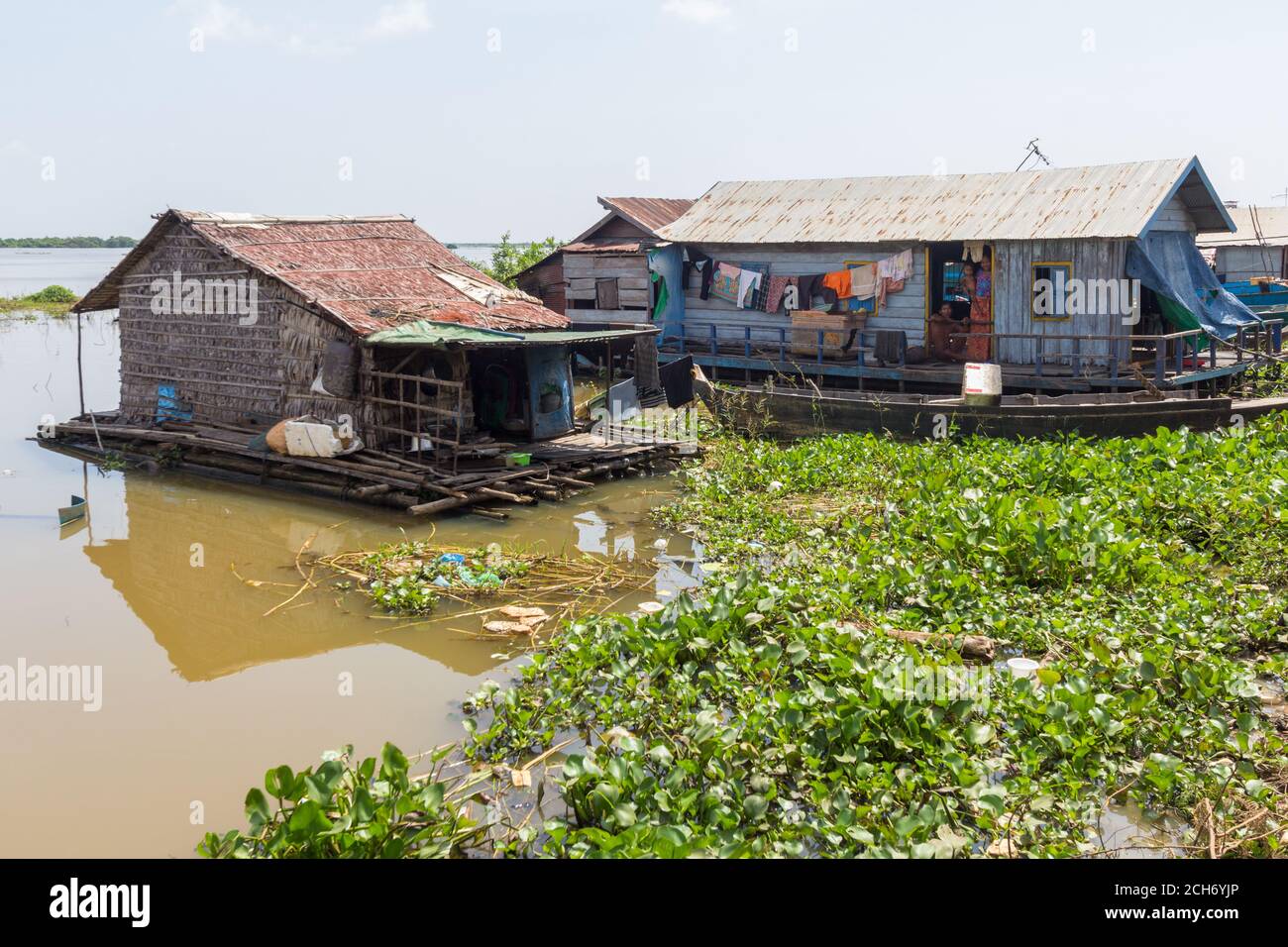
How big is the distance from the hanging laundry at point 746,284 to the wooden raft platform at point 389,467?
6400 millimetres

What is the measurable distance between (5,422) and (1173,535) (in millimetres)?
20440

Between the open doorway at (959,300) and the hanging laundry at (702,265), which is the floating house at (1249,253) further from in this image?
the hanging laundry at (702,265)

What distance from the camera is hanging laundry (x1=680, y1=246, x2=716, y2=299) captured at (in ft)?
70.6

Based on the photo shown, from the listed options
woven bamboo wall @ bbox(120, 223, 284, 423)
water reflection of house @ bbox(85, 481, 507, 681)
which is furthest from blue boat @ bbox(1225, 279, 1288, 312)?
water reflection of house @ bbox(85, 481, 507, 681)

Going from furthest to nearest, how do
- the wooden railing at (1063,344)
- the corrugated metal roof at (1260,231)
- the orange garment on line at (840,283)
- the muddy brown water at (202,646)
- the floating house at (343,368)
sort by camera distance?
1. the corrugated metal roof at (1260,231)
2. the orange garment on line at (840,283)
3. the wooden railing at (1063,344)
4. the floating house at (343,368)
5. the muddy brown water at (202,646)

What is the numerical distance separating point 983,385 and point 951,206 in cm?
586

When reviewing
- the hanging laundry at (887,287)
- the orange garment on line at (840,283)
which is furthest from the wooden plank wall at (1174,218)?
the orange garment on line at (840,283)

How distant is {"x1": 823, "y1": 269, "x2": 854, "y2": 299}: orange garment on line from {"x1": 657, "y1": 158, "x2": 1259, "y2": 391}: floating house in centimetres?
4

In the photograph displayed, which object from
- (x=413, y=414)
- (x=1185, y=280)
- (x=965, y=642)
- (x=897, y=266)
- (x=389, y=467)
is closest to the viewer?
(x=965, y=642)

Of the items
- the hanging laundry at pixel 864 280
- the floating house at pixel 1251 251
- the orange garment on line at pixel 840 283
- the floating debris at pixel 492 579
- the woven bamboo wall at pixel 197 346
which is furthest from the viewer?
the floating house at pixel 1251 251

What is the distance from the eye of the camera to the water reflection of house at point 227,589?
8938 millimetres

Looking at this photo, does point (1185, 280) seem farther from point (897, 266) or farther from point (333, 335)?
point (333, 335)

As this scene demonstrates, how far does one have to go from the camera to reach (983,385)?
47.4ft

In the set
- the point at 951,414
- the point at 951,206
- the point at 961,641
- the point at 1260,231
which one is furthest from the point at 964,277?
the point at 1260,231
